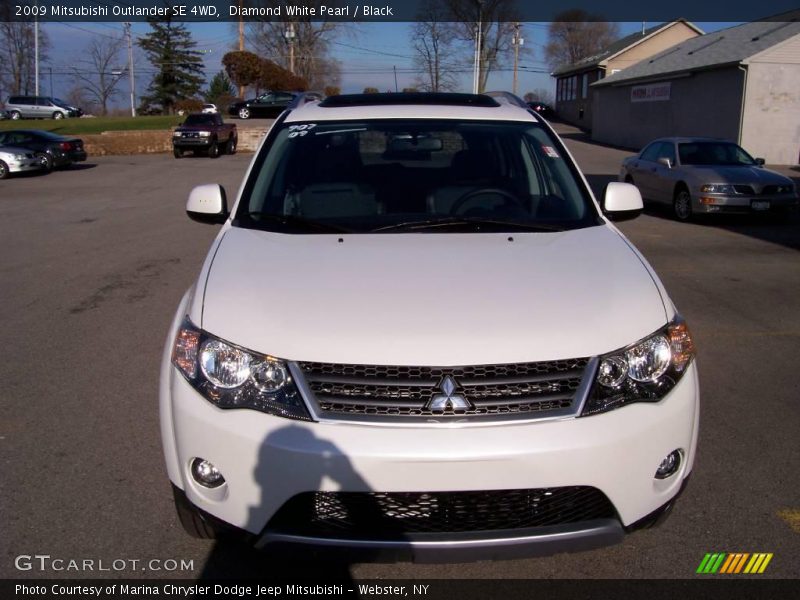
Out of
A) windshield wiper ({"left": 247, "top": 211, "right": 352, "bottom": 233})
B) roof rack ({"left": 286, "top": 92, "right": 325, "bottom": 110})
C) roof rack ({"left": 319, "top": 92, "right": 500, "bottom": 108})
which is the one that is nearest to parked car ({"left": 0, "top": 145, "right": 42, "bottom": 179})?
roof rack ({"left": 286, "top": 92, "right": 325, "bottom": 110})

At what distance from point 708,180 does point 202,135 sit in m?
24.6

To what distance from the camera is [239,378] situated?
104 inches

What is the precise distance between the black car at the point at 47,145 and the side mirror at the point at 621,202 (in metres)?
26.1

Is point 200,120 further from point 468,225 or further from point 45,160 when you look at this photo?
point 468,225

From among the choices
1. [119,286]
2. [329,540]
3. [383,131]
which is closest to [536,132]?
[383,131]

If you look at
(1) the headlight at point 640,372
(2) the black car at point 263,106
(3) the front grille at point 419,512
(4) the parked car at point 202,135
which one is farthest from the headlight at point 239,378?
(2) the black car at point 263,106

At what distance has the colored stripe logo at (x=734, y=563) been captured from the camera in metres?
3.04

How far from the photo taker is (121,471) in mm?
3840

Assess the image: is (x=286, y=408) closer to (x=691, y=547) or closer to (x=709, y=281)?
(x=691, y=547)

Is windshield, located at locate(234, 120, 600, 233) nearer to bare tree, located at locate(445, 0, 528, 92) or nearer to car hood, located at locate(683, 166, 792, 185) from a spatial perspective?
car hood, located at locate(683, 166, 792, 185)

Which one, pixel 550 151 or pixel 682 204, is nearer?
pixel 550 151

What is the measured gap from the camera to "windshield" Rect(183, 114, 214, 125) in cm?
3338

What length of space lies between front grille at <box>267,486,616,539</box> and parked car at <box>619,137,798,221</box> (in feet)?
38.8
